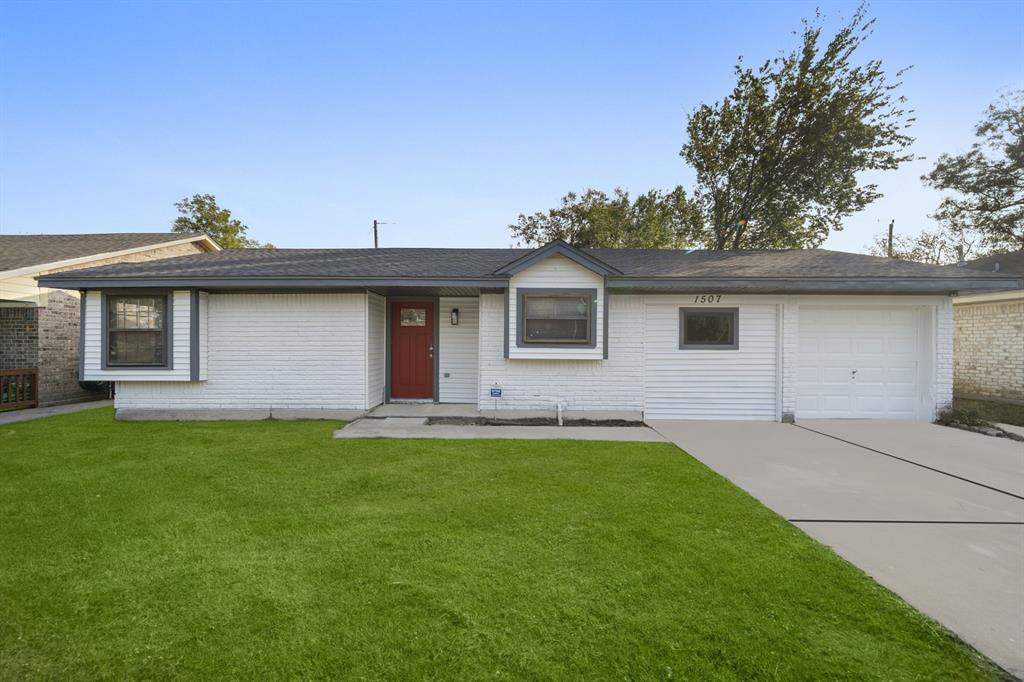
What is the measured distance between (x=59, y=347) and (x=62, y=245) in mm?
3706

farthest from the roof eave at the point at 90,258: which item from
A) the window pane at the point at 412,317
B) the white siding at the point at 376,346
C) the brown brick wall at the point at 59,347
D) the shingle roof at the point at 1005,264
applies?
the shingle roof at the point at 1005,264

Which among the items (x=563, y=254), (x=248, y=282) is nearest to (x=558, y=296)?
(x=563, y=254)

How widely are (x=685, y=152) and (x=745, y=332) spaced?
1241 cm

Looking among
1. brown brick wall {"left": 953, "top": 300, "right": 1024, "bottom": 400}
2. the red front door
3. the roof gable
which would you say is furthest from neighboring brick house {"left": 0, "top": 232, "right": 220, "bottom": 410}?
brown brick wall {"left": 953, "top": 300, "right": 1024, "bottom": 400}

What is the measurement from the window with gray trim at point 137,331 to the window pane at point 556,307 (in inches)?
263

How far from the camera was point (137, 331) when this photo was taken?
771cm

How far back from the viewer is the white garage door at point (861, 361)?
804 centimetres

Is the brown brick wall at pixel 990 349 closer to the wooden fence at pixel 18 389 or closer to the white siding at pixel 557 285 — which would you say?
the white siding at pixel 557 285

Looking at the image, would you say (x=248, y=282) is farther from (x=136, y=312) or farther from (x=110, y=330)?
(x=110, y=330)


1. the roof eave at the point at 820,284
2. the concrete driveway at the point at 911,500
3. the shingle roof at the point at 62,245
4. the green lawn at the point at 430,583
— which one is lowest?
the concrete driveway at the point at 911,500

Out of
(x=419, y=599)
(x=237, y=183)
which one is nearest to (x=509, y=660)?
A: (x=419, y=599)

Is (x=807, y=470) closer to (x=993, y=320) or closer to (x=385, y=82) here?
(x=993, y=320)

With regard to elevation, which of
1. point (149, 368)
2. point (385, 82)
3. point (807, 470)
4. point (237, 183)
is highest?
point (385, 82)

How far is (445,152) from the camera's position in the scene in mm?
15297
